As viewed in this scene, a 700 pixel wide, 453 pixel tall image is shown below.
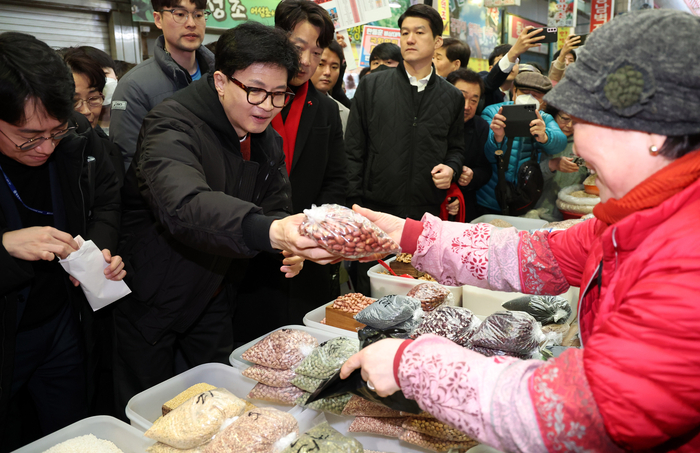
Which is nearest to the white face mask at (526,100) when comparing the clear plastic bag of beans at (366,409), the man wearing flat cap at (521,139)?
the man wearing flat cap at (521,139)

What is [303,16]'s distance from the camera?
2293 mm

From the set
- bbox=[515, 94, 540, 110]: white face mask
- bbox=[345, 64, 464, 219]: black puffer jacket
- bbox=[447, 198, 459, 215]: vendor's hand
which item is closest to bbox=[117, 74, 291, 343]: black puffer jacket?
bbox=[345, 64, 464, 219]: black puffer jacket

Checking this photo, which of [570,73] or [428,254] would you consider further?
[428,254]

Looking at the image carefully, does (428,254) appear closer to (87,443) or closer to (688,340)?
(688,340)

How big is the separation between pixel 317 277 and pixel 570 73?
189cm

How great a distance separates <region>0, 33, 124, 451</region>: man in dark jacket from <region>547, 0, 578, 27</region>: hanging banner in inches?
243

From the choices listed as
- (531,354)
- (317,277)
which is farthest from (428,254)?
(317,277)

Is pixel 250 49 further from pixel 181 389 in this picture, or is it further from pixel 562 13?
pixel 562 13

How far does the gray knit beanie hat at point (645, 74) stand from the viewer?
2.30 feet

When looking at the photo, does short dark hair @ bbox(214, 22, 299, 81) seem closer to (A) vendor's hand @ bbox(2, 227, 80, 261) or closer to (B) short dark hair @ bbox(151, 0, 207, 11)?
(A) vendor's hand @ bbox(2, 227, 80, 261)

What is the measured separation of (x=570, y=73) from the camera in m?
0.81

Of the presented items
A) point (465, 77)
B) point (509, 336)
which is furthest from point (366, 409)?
point (465, 77)

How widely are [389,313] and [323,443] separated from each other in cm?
40

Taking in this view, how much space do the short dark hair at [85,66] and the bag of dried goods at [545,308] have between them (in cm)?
218
